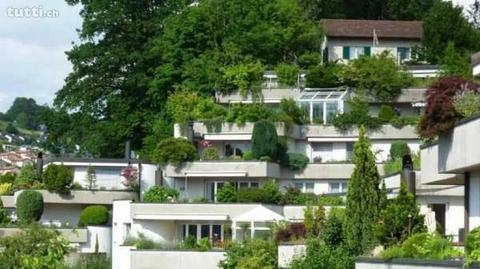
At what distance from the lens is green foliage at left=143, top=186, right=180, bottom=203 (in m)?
68.4

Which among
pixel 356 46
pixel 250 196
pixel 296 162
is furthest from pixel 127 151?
pixel 356 46

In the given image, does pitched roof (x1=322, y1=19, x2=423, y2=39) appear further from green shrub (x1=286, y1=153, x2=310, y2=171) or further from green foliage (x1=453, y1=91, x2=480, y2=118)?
green foliage (x1=453, y1=91, x2=480, y2=118)

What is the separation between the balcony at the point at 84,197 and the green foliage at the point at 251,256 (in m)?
25.5

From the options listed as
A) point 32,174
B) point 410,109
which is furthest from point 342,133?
point 32,174

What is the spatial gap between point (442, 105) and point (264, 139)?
133ft

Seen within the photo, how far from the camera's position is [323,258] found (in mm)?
43844

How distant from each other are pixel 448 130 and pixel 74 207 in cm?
5073

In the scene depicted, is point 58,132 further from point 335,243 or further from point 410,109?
point 335,243

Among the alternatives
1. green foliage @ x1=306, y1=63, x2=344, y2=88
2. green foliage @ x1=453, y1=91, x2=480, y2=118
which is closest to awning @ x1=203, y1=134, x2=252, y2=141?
green foliage @ x1=306, y1=63, x2=344, y2=88

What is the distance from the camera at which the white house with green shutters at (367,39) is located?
92.6m

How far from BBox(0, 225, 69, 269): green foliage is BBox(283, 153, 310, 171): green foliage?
2119 centimetres

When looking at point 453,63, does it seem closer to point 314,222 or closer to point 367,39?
point 367,39

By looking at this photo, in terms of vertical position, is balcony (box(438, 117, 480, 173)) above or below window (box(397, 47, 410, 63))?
below

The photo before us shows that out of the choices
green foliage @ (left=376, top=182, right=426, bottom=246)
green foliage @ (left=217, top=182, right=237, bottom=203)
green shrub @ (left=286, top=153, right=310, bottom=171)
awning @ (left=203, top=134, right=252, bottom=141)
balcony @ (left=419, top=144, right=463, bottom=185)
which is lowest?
green foliage @ (left=376, top=182, right=426, bottom=246)
